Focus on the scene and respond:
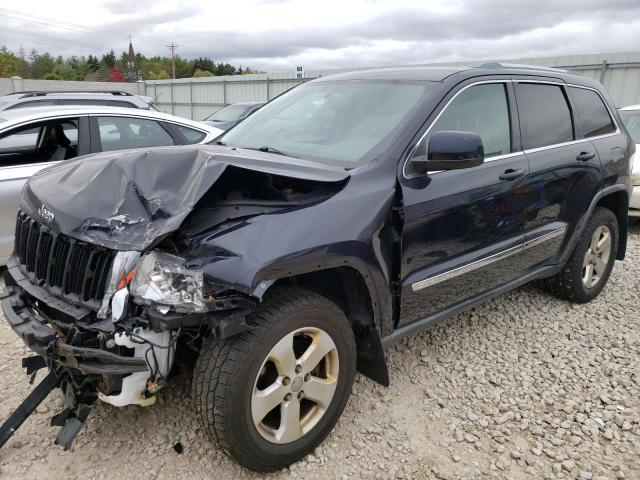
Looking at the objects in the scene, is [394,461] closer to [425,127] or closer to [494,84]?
[425,127]

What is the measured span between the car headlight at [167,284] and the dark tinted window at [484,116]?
163 centimetres

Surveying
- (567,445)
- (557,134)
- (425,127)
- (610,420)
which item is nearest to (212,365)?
(425,127)

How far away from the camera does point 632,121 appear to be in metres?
7.91

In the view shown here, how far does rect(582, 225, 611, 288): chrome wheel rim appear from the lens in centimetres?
421

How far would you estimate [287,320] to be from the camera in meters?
2.12

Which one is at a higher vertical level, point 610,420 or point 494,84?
point 494,84

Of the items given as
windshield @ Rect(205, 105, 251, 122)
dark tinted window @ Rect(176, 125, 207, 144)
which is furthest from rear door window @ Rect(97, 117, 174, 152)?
windshield @ Rect(205, 105, 251, 122)

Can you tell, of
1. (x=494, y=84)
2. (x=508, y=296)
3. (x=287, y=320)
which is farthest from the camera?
(x=508, y=296)

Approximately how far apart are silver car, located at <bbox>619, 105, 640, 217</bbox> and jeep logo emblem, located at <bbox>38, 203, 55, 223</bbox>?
6393mm

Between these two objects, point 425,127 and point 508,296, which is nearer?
point 425,127

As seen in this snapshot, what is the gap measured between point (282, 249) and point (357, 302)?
0.64 metres

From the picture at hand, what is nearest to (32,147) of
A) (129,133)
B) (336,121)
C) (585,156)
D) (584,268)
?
(129,133)

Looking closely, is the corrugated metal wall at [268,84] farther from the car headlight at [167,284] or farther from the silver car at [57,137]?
the car headlight at [167,284]

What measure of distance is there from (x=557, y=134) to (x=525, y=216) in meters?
0.79
